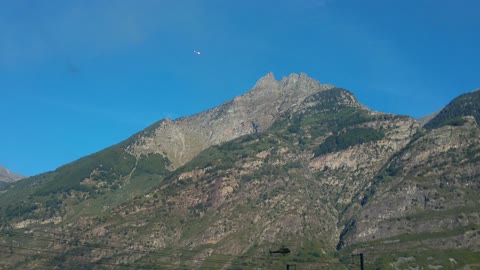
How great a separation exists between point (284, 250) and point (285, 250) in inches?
18.1

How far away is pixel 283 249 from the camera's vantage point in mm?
127938

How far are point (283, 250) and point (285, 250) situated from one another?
0.86 m

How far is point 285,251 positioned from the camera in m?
128

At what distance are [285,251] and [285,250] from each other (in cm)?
52

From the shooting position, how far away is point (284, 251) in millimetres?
127188

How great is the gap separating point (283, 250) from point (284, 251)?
0.37 m

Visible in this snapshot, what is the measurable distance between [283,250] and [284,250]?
1.33 ft

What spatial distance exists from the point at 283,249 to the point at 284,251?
0.82 metres

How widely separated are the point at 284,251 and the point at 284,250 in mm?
575

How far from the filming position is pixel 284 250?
127750 mm

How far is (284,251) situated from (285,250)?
38.8 inches

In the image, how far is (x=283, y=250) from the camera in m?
127
